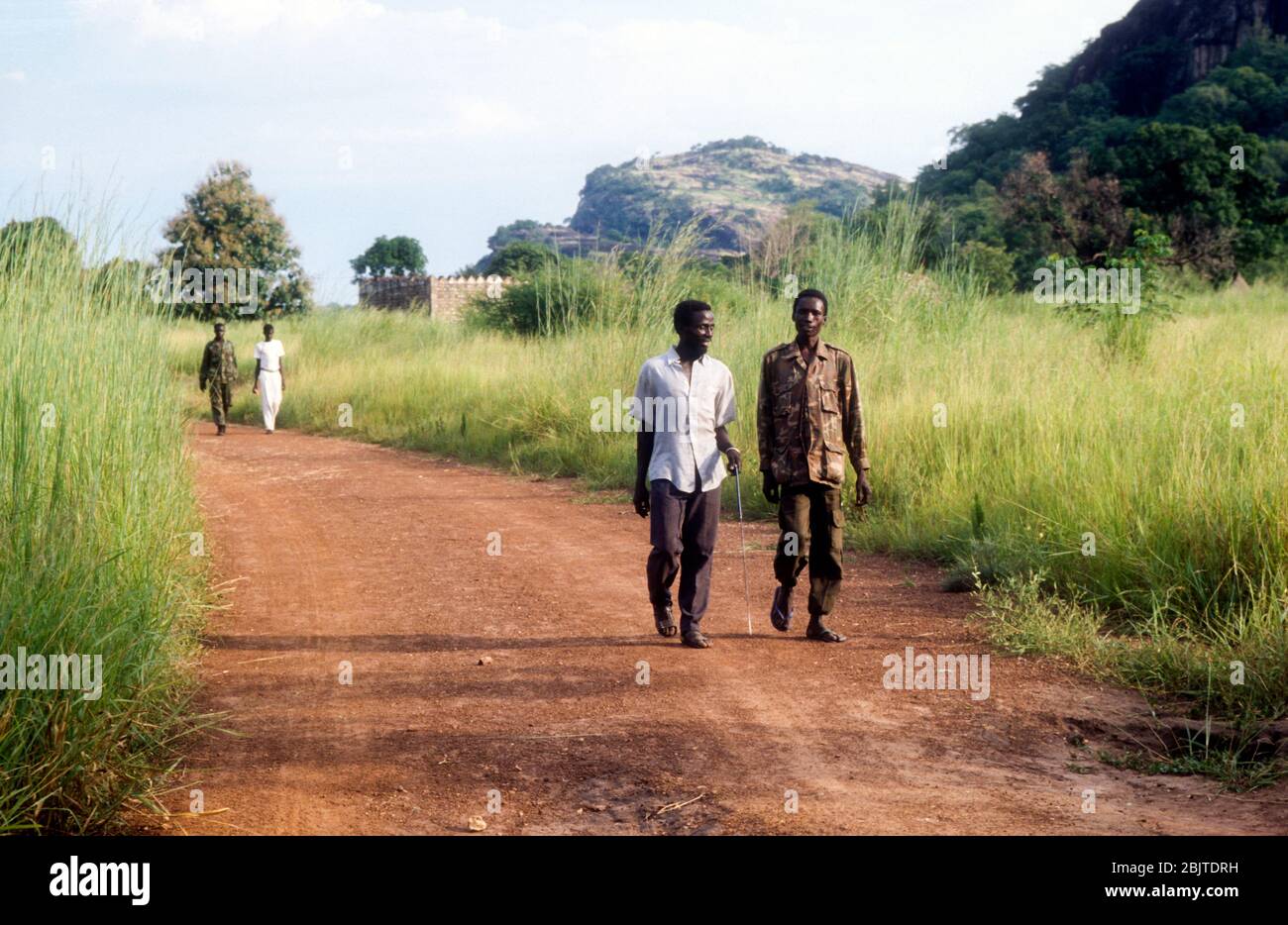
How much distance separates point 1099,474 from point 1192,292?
57.9 feet

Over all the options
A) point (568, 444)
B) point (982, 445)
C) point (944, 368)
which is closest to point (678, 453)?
point (982, 445)

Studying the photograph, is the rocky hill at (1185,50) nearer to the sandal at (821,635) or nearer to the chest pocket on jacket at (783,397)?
the chest pocket on jacket at (783,397)

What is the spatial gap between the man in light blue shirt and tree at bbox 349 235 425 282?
5328cm

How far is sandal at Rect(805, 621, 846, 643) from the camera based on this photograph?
6379 mm

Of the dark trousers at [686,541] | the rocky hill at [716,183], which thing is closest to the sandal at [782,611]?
the dark trousers at [686,541]

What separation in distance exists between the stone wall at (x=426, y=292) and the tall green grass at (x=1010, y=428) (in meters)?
16.1

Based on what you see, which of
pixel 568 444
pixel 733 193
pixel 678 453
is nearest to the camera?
pixel 678 453

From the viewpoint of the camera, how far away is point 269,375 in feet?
60.7

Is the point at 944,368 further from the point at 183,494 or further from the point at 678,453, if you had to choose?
the point at 183,494

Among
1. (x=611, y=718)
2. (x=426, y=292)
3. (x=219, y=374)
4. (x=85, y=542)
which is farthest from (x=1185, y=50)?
(x=85, y=542)

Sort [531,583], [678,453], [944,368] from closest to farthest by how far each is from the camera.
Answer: [678,453] → [531,583] → [944,368]

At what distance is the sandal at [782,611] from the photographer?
6512 mm

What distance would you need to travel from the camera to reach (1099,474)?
7.27m

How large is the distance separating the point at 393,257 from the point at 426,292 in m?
24.1
